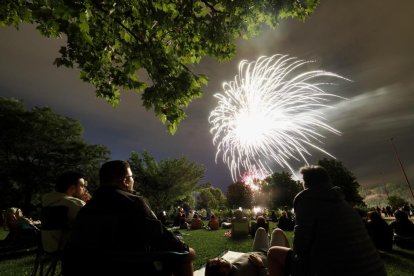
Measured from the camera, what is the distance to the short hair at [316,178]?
3.51 metres

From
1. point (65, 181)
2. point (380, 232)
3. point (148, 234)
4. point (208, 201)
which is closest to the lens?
point (148, 234)

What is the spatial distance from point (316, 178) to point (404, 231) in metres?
9.03

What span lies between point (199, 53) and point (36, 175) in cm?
3723

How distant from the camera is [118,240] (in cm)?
264

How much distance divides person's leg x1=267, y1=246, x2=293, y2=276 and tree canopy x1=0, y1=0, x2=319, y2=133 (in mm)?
4054

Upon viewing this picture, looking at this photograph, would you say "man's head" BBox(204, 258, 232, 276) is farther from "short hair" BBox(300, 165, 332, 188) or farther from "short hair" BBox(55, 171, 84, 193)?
"short hair" BBox(55, 171, 84, 193)

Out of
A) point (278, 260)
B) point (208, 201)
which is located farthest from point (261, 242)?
point (208, 201)

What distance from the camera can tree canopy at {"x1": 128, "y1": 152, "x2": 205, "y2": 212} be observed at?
4216cm

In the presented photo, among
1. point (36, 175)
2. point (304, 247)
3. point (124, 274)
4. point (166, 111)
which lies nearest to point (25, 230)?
point (166, 111)

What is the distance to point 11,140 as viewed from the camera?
34.8 meters

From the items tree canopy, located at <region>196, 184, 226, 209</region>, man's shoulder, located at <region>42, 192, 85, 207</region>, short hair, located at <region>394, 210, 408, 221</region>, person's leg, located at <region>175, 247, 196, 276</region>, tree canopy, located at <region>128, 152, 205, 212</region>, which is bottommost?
person's leg, located at <region>175, 247, 196, 276</region>

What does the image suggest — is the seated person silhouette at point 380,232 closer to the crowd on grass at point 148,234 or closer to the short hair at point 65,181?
the crowd on grass at point 148,234

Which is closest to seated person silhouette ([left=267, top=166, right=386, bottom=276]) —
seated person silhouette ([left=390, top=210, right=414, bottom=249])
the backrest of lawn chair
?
seated person silhouette ([left=390, top=210, right=414, bottom=249])

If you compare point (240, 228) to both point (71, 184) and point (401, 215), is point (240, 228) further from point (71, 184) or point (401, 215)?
point (71, 184)
